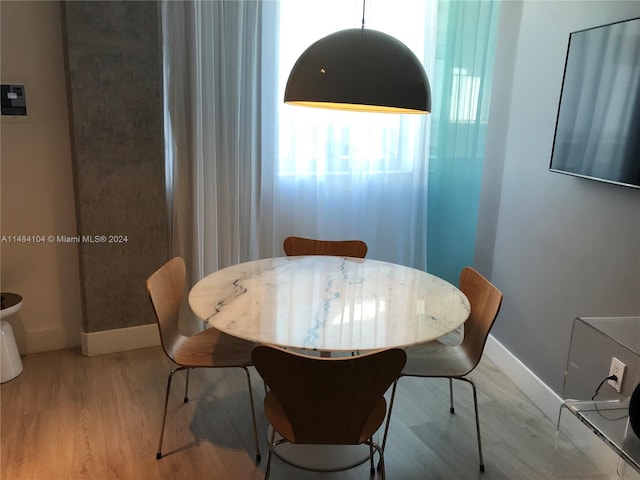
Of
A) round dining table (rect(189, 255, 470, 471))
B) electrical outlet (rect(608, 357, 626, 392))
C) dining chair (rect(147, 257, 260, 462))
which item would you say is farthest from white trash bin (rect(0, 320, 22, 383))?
electrical outlet (rect(608, 357, 626, 392))

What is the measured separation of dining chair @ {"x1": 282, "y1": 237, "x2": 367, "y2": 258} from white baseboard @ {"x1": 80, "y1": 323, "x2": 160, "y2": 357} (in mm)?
1013

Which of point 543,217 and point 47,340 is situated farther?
point 47,340

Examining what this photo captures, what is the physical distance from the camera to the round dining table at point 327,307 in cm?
165

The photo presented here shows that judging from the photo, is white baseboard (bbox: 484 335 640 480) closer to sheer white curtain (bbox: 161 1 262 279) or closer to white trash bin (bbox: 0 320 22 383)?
sheer white curtain (bbox: 161 1 262 279)

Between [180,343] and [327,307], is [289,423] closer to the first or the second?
[327,307]

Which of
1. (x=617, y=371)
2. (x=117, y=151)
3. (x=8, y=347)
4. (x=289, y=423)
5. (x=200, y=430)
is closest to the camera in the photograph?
(x=289, y=423)

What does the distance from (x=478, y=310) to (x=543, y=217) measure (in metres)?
0.69

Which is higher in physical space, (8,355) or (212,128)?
(212,128)

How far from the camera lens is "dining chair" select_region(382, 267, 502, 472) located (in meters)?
2.01

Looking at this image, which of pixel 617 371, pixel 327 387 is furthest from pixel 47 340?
pixel 617 371

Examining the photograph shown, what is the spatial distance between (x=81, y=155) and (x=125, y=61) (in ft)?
1.76

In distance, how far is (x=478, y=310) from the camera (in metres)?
2.13

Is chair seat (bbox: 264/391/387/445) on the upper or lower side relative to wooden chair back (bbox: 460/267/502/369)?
lower

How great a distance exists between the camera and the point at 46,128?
2707mm
